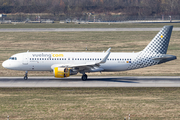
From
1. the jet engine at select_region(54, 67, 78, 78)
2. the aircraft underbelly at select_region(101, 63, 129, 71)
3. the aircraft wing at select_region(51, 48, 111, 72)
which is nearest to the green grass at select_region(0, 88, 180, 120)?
the jet engine at select_region(54, 67, 78, 78)

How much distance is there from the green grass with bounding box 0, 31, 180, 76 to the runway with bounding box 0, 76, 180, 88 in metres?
12.0

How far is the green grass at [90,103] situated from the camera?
2800 centimetres

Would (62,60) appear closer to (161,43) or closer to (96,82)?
(96,82)

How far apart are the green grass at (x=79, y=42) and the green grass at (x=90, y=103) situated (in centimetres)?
2225

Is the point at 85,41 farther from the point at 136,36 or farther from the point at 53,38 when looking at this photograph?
the point at 136,36

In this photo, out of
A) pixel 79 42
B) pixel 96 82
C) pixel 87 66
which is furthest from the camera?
→ pixel 79 42

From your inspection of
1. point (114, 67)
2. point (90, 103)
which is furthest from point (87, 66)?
point (90, 103)

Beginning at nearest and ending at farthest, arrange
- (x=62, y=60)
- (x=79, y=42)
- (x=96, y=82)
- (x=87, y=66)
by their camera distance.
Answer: (x=87, y=66), (x=96, y=82), (x=62, y=60), (x=79, y=42)

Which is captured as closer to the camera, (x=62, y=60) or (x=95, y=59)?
(x=62, y=60)

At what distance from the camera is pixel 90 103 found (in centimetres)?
3247

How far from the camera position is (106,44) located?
85.0m

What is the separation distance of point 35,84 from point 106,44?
44.3 metres

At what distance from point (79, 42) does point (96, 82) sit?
4413 centimetres

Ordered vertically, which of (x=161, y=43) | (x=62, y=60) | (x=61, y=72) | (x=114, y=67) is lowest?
(x=61, y=72)
